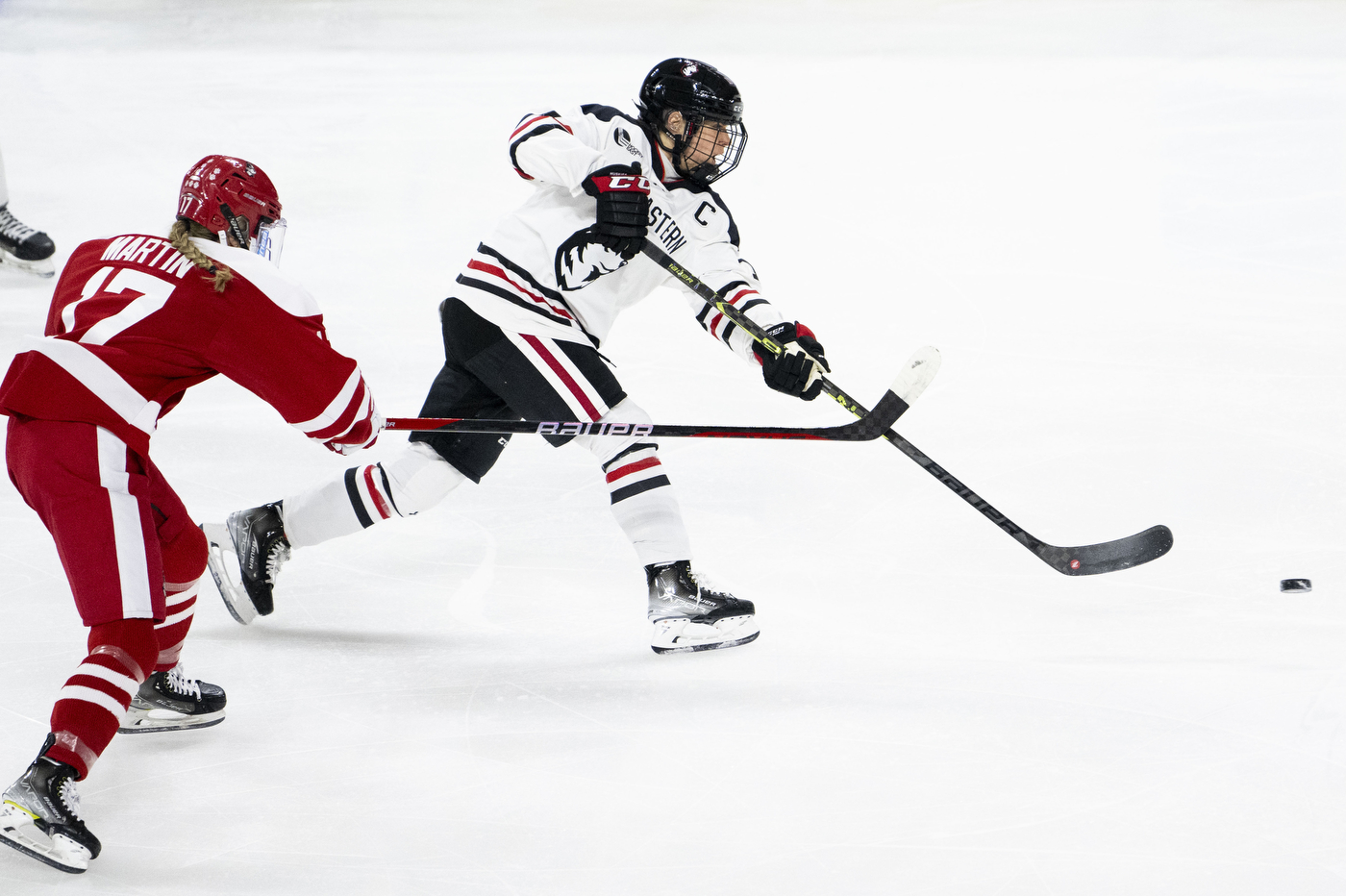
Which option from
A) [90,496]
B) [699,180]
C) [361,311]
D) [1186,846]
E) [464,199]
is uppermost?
[464,199]

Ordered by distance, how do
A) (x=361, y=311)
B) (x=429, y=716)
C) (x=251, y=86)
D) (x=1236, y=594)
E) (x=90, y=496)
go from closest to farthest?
(x=90, y=496) < (x=429, y=716) < (x=1236, y=594) < (x=361, y=311) < (x=251, y=86)

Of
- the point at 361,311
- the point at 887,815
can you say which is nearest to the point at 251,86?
the point at 361,311

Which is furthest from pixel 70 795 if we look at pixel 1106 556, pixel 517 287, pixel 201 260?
pixel 1106 556

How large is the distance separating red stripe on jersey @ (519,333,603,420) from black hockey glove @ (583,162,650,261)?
0.22 metres

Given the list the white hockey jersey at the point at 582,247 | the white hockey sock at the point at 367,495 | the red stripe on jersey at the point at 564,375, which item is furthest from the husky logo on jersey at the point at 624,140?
the white hockey sock at the point at 367,495

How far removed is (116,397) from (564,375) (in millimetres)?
830

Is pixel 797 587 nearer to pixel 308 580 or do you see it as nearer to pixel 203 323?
pixel 308 580

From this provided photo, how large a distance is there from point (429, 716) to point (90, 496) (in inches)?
25.1

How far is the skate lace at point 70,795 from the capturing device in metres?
1.61

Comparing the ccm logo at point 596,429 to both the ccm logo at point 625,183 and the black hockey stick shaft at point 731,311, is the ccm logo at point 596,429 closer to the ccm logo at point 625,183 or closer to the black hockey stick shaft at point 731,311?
the black hockey stick shaft at point 731,311

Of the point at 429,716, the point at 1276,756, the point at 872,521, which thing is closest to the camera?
the point at 1276,756

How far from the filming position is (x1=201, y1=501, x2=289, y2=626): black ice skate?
236cm

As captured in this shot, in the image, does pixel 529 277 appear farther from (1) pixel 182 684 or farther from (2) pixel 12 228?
(2) pixel 12 228

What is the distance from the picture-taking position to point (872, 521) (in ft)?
9.37
